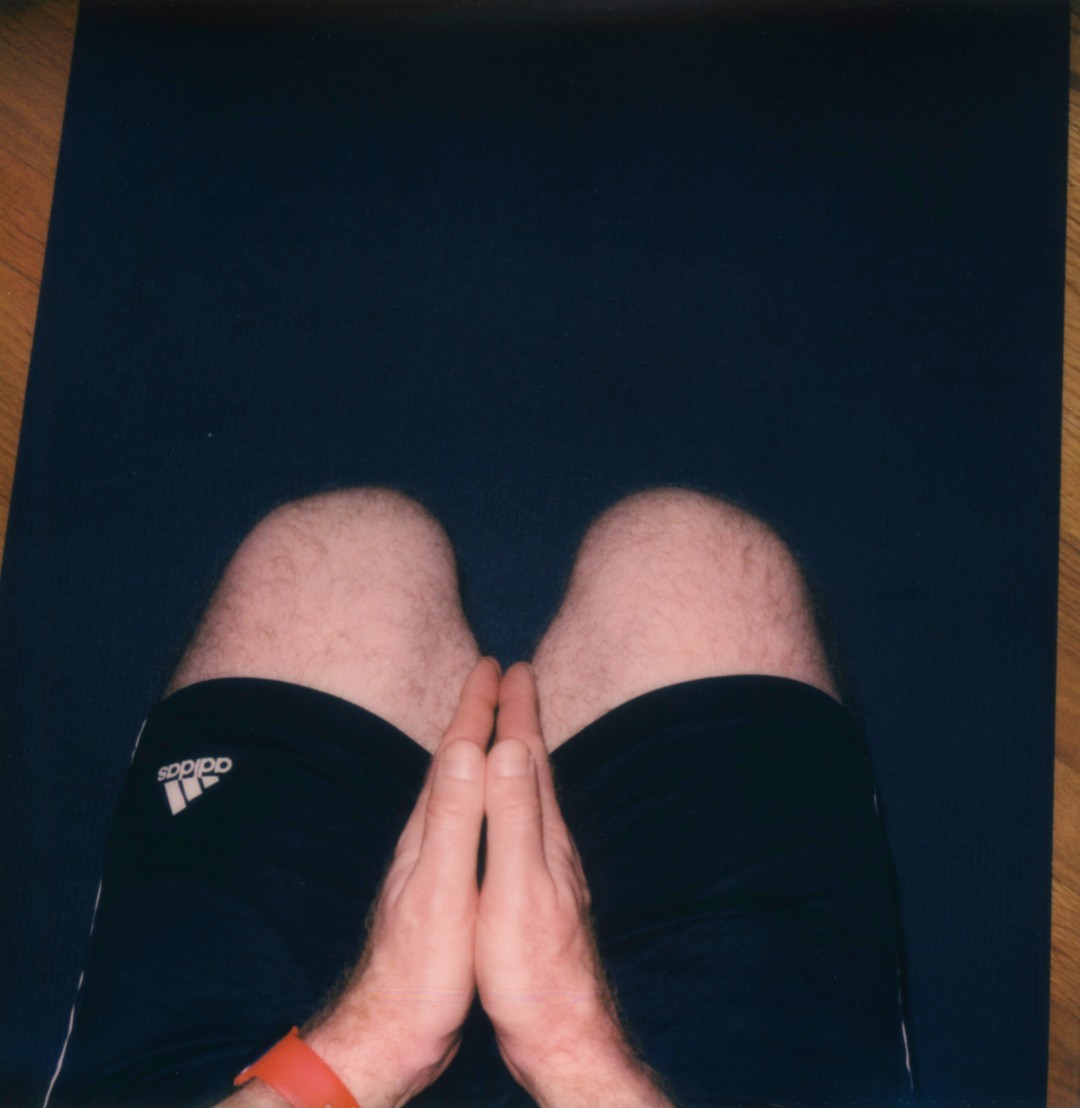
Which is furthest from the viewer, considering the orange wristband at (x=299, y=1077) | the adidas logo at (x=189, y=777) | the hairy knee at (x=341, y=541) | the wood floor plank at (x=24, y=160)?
the wood floor plank at (x=24, y=160)

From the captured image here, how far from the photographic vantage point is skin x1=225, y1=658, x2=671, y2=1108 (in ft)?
2.02

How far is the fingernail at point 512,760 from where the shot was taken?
24.8 inches

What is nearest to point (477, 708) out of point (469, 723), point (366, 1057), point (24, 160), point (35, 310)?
point (469, 723)

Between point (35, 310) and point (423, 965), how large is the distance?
36.5 inches

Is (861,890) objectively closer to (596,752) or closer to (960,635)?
(596,752)

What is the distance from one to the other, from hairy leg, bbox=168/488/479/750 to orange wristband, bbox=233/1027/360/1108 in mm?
281

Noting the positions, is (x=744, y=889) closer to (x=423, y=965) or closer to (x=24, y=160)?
(x=423, y=965)

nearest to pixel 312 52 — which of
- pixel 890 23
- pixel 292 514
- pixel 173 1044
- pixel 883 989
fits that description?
pixel 292 514

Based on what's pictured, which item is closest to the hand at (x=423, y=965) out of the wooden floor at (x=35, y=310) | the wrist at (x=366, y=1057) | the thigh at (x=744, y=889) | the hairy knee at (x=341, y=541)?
the wrist at (x=366, y=1057)

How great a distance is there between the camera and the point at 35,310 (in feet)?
3.34

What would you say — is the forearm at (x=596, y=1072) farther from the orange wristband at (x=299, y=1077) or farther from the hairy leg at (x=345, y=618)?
the hairy leg at (x=345, y=618)

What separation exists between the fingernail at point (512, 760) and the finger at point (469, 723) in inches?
1.1

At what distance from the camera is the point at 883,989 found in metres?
0.69

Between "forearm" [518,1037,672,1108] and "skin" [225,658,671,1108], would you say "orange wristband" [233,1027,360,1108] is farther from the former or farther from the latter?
"forearm" [518,1037,672,1108]
